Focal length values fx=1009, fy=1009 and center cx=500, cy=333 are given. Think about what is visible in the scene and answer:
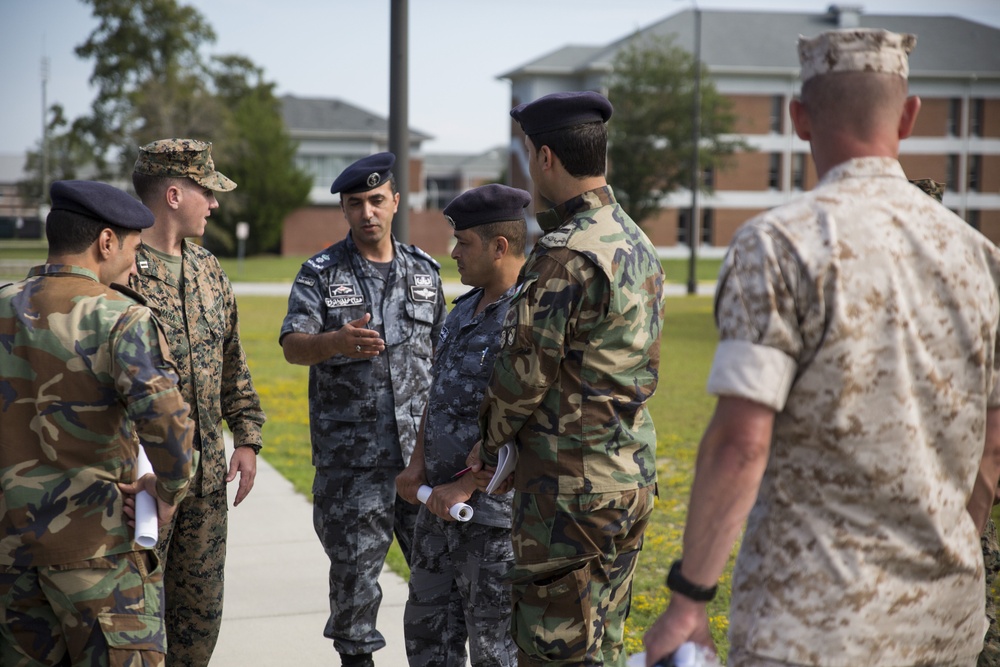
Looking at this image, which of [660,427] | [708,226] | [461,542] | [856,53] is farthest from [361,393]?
[708,226]

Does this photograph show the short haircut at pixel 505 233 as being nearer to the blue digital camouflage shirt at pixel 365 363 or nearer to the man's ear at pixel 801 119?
the blue digital camouflage shirt at pixel 365 363

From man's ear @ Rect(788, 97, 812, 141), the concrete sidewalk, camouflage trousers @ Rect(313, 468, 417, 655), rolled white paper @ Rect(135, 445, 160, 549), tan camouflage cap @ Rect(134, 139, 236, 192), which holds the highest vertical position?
man's ear @ Rect(788, 97, 812, 141)

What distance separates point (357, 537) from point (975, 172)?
6705 centimetres

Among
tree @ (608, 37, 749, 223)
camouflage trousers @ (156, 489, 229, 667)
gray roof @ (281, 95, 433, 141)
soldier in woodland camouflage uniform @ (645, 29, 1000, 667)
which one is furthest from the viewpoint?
gray roof @ (281, 95, 433, 141)

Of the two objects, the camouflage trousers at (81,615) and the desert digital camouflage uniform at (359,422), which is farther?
the desert digital camouflage uniform at (359,422)

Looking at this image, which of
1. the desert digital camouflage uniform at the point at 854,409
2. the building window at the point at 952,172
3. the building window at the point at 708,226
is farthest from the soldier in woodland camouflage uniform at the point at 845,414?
the building window at the point at 952,172

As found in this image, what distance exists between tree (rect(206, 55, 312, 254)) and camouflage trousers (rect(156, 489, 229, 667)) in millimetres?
55065

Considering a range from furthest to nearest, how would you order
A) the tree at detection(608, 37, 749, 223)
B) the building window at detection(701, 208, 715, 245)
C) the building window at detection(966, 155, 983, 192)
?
the building window at detection(701, 208, 715, 245)
the building window at detection(966, 155, 983, 192)
the tree at detection(608, 37, 749, 223)

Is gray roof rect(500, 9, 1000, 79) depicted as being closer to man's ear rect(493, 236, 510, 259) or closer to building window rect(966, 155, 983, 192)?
building window rect(966, 155, 983, 192)

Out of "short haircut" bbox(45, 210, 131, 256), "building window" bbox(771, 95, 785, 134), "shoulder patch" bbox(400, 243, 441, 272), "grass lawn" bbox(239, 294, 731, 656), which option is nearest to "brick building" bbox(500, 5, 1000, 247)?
"building window" bbox(771, 95, 785, 134)

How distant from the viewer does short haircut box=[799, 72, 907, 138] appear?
2.19 meters

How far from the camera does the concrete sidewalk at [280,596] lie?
505 cm

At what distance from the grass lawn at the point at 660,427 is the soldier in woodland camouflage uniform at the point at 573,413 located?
2.15 meters

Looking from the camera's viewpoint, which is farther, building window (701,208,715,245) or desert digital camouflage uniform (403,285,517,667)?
building window (701,208,715,245)
